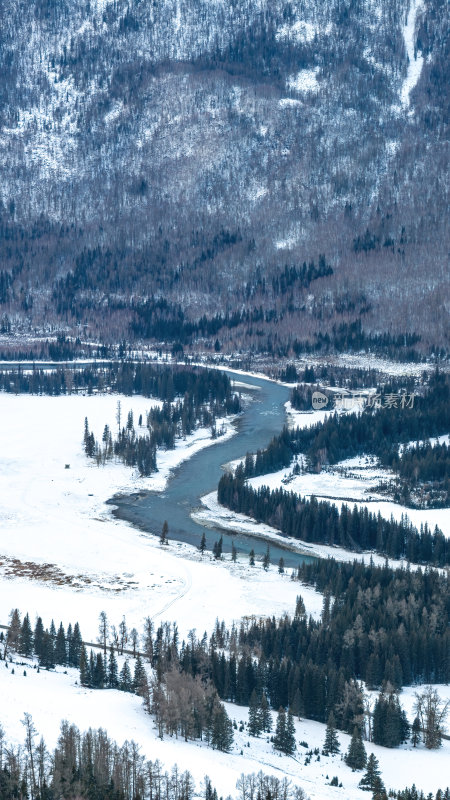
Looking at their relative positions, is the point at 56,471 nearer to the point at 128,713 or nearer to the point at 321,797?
the point at 128,713

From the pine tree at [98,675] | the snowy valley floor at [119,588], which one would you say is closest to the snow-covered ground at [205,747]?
the snowy valley floor at [119,588]

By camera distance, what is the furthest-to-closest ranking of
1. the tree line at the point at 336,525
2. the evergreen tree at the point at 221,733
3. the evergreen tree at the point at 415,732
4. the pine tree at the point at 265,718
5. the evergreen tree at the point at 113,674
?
the tree line at the point at 336,525, the evergreen tree at the point at 113,674, the evergreen tree at the point at 415,732, the pine tree at the point at 265,718, the evergreen tree at the point at 221,733

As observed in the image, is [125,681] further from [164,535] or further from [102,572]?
[164,535]

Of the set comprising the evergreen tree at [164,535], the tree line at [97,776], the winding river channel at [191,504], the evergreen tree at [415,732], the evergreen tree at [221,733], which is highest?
the tree line at [97,776]

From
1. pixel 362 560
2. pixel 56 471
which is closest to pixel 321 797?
pixel 362 560

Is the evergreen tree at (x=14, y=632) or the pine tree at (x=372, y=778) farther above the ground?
the pine tree at (x=372, y=778)

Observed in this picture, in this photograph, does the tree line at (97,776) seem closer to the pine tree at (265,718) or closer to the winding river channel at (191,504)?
the pine tree at (265,718)

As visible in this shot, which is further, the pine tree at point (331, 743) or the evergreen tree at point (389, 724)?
the evergreen tree at point (389, 724)
